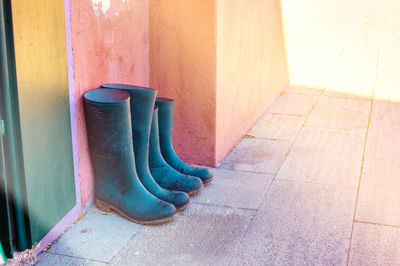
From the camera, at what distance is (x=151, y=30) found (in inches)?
153

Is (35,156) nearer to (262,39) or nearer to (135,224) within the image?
(135,224)

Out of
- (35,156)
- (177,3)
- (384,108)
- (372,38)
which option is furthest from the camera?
(372,38)

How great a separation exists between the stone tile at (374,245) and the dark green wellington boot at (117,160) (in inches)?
41.1

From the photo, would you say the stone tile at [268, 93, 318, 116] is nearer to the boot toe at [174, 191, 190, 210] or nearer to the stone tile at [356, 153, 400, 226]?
the stone tile at [356, 153, 400, 226]

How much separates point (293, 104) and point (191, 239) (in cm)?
350

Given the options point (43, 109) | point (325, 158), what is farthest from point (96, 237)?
point (325, 158)

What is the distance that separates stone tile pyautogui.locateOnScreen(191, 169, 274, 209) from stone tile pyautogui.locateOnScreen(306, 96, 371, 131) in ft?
5.24

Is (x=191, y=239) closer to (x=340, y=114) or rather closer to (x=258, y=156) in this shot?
(x=258, y=156)

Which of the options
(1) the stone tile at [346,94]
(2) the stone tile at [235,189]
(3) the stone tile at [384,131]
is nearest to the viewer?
(2) the stone tile at [235,189]

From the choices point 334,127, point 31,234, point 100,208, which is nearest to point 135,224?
point 100,208

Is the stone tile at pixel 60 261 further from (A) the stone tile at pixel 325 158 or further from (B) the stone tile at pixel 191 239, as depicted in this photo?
(A) the stone tile at pixel 325 158

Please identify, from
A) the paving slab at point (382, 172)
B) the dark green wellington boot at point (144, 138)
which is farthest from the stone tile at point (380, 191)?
the dark green wellington boot at point (144, 138)

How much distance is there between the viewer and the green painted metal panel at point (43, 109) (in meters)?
2.36

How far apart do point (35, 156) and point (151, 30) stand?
1691 mm
